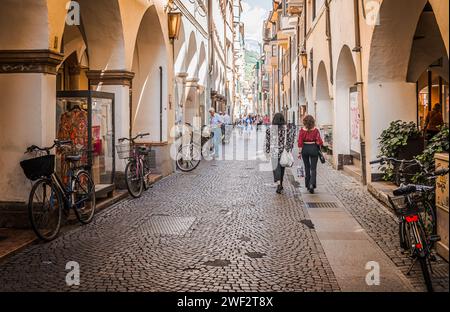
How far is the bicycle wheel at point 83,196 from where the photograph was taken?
8.11 metres

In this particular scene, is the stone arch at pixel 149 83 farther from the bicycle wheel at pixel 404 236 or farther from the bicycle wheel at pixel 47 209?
the bicycle wheel at pixel 404 236

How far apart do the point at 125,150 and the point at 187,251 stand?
16.5 feet

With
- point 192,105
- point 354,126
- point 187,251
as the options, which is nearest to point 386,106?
point 354,126

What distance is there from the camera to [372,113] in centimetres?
1111

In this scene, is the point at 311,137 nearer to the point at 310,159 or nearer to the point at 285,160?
the point at 310,159

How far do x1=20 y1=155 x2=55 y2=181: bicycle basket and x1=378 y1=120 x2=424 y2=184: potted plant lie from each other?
19.9 ft

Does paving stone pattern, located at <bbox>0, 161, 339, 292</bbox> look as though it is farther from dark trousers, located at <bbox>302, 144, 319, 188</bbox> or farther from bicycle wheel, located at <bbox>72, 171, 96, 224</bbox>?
dark trousers, located at <bbox>302, 144, 319, 188</bbox>

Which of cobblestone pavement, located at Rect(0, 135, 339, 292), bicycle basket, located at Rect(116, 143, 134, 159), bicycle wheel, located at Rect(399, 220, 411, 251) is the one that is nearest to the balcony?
bicycle basket, located at Rect(116, 143, 134, 159)

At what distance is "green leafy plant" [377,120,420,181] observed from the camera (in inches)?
391

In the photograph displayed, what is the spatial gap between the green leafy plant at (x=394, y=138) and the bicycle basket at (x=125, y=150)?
5.05 meters

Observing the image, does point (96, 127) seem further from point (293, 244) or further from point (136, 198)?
point (293, 244)

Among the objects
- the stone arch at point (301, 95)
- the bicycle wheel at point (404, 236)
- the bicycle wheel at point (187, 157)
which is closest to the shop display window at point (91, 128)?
the bicycle wheel at point (404, 236)

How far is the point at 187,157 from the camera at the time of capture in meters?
15.8

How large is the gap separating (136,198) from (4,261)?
476 centimetres
